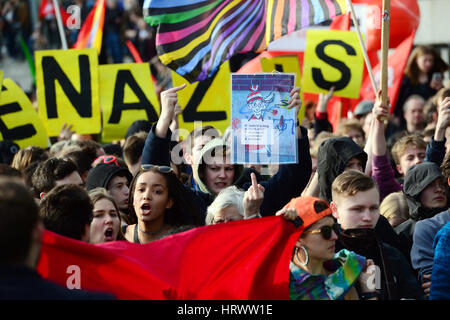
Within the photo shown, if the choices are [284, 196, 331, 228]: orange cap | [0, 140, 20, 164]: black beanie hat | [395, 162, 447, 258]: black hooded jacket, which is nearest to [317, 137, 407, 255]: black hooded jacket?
[395, 162, 447, 258]: black hooded jacket

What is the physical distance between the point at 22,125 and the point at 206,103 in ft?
6.39

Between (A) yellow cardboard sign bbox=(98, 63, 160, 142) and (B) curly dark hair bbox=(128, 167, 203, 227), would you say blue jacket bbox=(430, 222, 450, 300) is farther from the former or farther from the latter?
(A) yellow cardboard sign bbox=(98, 63, 160, 142)

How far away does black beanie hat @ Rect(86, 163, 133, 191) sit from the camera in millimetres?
5543

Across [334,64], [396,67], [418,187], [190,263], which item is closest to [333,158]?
[418,187]

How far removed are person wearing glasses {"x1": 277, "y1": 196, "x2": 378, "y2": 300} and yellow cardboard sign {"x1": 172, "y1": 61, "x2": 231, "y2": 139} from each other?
10.2ft

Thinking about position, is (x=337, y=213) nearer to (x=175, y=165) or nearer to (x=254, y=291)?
(x=254, y=291)

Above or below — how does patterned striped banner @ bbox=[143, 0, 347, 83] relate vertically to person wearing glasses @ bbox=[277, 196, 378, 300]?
above

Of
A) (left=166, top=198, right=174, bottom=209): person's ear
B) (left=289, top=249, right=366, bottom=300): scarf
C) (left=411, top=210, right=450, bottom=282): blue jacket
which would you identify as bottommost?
(left=411, top=210, right=450, bottom=282): blue jacket

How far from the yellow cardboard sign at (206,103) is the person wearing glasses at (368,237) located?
2.60 metres

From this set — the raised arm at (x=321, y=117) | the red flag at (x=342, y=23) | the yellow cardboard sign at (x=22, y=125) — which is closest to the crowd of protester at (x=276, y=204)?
the yellow cardboard sign at (x=22, y=125)

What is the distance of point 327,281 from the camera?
12.1ft

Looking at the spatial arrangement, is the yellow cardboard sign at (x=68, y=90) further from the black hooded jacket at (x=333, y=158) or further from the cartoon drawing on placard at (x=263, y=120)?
the cartoon drawing on placard at (x=263, y=120)

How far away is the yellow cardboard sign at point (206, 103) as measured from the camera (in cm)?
693

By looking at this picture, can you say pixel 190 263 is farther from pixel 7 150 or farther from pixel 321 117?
pixel 321 117
